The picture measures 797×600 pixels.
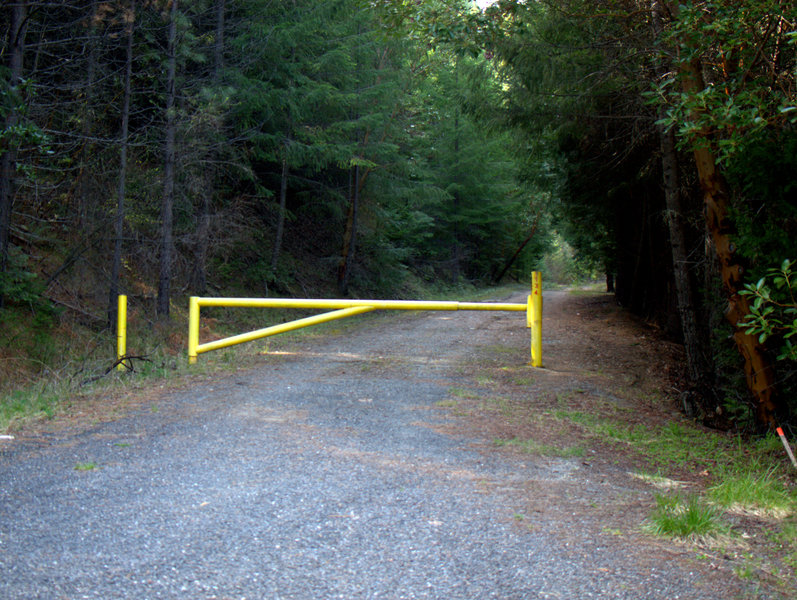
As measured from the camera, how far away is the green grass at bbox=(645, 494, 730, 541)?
355cm

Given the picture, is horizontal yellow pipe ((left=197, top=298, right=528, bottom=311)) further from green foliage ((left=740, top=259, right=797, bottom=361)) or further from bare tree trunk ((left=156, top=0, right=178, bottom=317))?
bare tree trunk ((left=156, top=0, right=178, bottom=317))

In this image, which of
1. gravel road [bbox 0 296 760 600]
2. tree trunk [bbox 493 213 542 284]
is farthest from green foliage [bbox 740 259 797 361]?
tree trunk [bbox 493 213 542 284]

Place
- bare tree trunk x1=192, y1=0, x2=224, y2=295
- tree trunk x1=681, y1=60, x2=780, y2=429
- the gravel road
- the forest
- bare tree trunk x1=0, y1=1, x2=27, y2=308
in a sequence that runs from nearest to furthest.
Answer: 1. the gravel road
2. the forest
3. tree trunk x1=681, y1=60, x2=780, y2=429
4. bare tree trunk x1=0, y1=1, x2=27, y2=308
5. bare tree trunk x1=192, y1=0, x2=224, y2=295

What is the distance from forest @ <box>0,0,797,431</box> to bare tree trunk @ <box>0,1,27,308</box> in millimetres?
42

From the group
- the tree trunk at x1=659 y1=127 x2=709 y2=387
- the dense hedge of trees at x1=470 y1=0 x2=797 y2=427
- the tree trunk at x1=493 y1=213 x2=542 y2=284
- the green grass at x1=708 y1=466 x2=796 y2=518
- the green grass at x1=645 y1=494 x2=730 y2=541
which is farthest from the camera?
the tree trunk at x1=493 y1=213 x2=542 y2=284

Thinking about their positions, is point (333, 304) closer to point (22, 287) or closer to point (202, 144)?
point (22, 287)

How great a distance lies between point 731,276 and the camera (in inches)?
271

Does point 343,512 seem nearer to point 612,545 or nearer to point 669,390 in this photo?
point 612,545

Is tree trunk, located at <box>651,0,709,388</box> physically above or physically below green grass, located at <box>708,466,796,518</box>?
above

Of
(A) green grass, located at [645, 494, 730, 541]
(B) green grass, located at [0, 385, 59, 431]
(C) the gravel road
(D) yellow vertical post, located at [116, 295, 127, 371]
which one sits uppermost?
(D) yellow vertical post, located at [116, 295, 127, 371]

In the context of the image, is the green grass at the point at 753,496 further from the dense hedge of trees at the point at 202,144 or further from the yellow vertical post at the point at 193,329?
the yellow vertical post at the point at 193,329

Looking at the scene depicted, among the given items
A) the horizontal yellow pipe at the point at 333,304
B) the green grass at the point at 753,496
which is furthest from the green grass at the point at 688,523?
the horizontal yellow pipe at the point at 333,304

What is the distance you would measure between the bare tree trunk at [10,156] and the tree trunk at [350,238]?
11.3 meters

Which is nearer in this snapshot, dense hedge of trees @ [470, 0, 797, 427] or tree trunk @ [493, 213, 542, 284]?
dense hedge of trees @ [470, 0, 797, 427]
